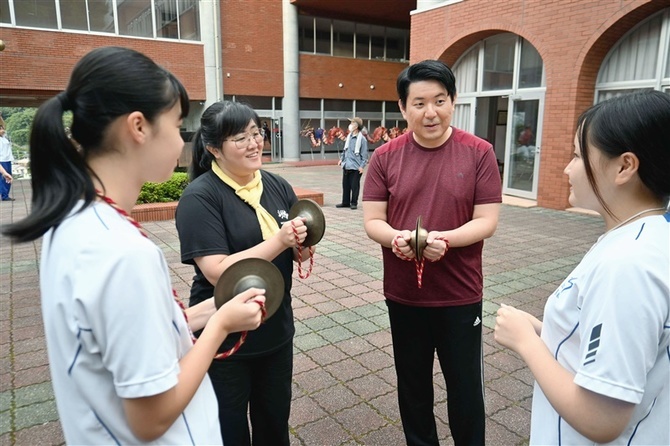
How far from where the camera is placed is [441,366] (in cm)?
245

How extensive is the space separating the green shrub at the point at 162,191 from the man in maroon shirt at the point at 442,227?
7.74 m

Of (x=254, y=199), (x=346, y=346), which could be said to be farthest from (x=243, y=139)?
(x=346, y=346)

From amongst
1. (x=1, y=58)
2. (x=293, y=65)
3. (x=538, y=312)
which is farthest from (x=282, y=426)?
(x=293, y=65)

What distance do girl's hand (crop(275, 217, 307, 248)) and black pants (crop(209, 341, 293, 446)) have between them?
0.54 metres

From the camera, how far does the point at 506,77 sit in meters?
11.6

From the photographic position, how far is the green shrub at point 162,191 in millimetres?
9453

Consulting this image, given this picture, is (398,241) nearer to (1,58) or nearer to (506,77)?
(506,77)

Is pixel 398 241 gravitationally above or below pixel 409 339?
above

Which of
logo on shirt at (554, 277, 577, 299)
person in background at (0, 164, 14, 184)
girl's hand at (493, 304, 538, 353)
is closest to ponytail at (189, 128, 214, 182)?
girl's hand at (493, 304, 538, 353)

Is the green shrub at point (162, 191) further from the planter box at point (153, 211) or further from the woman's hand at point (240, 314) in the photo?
the woman's hand at point (240, 314)

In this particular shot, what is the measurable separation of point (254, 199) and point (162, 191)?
26.8ft

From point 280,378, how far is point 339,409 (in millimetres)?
1027

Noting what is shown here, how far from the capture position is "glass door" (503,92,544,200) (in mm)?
10828

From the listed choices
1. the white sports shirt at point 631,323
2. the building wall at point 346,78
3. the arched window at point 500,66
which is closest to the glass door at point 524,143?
the arched window at point 500,66
